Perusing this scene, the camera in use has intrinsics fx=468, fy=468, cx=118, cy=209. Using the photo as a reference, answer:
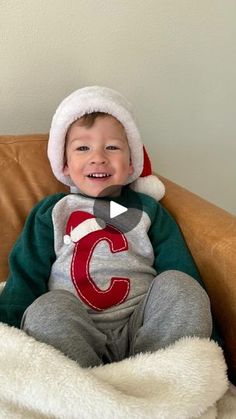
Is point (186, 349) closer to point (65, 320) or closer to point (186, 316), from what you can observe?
point (186, 316)

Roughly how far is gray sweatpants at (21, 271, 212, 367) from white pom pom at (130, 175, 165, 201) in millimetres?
310

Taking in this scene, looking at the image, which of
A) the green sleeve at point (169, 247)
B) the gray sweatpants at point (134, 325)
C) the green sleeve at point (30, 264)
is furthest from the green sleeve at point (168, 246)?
the green sleeve at point (30, 264)

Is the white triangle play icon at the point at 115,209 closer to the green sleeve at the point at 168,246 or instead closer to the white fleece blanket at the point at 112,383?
the green sleeve at the point at 168,246

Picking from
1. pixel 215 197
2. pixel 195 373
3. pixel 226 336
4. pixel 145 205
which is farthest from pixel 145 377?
pixel 215 197

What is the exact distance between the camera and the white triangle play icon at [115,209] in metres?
1.07

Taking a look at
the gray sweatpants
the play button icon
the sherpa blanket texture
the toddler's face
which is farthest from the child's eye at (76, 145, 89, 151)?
the sherpa blanket texture

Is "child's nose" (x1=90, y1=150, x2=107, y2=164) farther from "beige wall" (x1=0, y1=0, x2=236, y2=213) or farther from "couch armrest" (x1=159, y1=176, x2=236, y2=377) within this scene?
"beige wall" (x1=0, y1=0, x2=236, y2=213)

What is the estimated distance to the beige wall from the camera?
1.22 metres

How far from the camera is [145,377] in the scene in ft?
2.25

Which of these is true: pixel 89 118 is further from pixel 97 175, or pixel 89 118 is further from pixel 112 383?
pixel 112 383

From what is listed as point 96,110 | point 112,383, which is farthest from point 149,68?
point 112,383

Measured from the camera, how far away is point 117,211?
1078mm

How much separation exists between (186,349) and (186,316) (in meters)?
0.08

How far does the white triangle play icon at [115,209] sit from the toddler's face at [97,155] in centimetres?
4
